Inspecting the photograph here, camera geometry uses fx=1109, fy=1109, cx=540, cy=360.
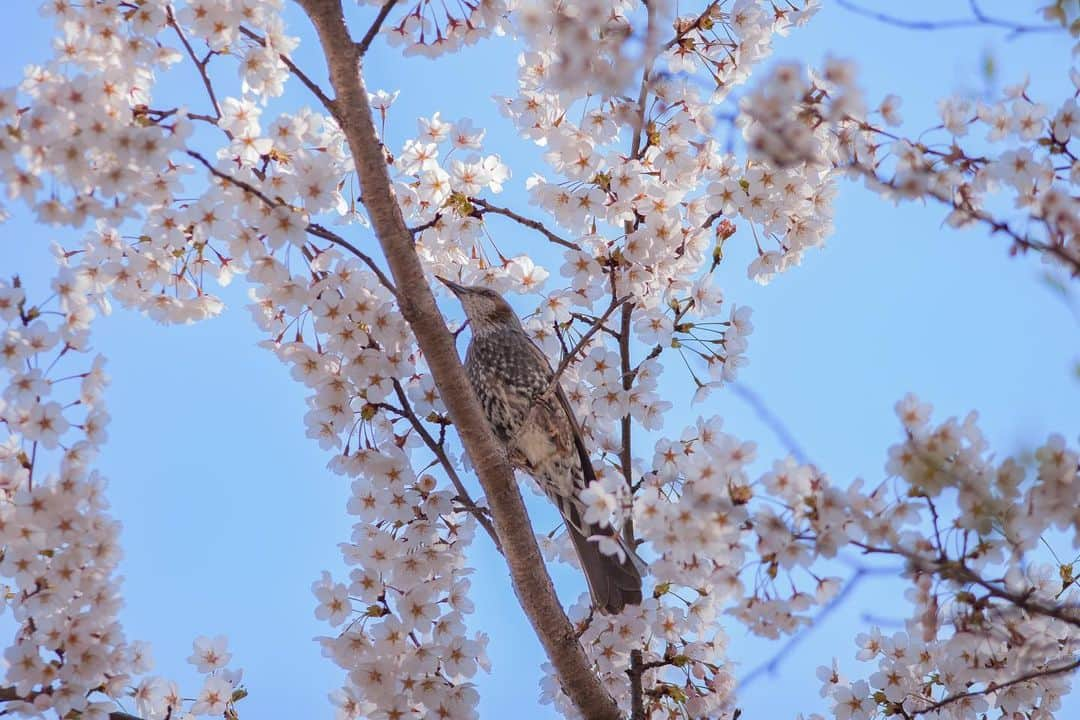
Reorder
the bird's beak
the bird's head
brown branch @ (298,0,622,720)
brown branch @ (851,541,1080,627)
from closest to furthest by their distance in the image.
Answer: brown branch @ (851,541,1080,627) < brown branch @ (298,0,622,720) < the bird's beak < the bird's head

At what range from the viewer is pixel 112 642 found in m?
2.86

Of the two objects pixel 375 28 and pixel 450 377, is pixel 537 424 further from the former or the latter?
pixel 375 28

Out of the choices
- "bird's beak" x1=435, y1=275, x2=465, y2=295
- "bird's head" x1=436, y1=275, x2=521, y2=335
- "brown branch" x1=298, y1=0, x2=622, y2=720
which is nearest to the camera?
"brown branch" x1=298, y1=0, x2=622, y2=720

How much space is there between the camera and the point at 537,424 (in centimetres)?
458

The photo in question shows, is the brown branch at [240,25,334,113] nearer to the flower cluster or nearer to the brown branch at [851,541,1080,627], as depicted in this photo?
the flower cluster

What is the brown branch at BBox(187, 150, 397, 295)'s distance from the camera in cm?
289

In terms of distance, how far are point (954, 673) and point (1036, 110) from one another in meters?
1.71

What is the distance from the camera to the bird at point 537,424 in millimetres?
3893

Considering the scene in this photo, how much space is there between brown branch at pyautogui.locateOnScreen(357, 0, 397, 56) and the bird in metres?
1.16

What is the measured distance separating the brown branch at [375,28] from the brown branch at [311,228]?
53 cm

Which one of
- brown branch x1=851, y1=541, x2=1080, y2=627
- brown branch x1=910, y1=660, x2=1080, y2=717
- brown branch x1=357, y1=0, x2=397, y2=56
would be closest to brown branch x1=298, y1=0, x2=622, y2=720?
brown branch x1=357, y1=0, x2=397, y2=56

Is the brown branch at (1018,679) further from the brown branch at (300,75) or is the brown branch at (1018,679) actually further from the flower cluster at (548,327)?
the brown branch at (300,75)

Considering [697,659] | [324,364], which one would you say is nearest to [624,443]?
[697,659]

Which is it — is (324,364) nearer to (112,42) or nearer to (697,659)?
(112,42)
